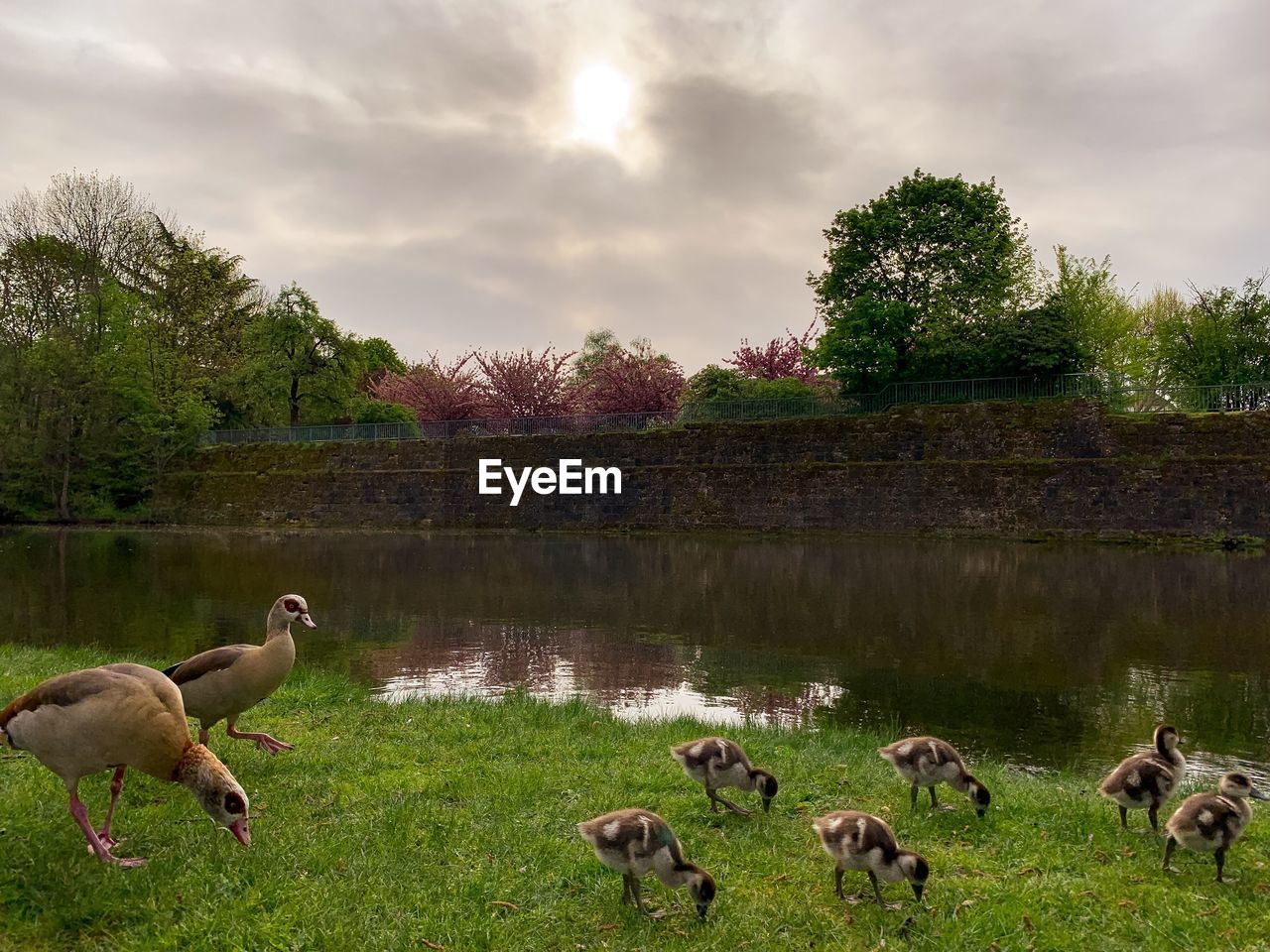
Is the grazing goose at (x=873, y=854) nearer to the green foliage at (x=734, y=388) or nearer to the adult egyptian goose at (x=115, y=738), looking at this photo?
the adult egyptian goose at (x=115, y=738)

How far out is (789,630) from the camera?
16.9m

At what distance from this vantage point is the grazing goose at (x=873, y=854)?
536 centimetres

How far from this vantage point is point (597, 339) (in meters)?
120

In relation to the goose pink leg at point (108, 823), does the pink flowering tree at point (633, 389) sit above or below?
above

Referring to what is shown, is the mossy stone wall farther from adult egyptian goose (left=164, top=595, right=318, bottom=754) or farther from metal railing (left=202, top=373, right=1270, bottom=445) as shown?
adult egyptian goose (left=164, top=595, right=318, bottom=754)

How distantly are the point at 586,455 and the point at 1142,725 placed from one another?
132 feet

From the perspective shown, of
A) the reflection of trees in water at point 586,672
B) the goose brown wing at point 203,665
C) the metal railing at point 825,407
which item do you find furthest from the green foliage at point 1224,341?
the goose brown wing at point 203,665

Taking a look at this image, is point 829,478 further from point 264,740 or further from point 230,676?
point 230,676

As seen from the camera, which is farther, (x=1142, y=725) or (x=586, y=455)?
(x=586, y=455)

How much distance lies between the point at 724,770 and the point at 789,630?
10.3 metres

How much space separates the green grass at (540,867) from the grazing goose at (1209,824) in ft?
0.80

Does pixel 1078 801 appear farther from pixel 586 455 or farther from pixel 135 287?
pixel 135 287

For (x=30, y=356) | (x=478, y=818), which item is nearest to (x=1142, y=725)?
(x=478, y=818)

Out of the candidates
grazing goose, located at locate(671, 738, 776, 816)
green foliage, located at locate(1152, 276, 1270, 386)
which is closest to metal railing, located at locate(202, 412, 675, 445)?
green foliage, located at locate(1152, 276, 1270, 386)
